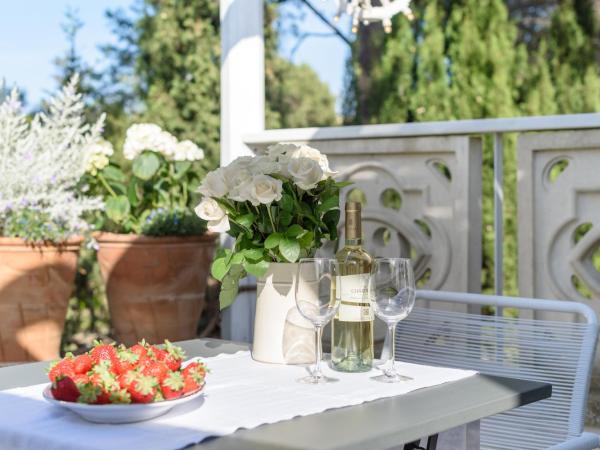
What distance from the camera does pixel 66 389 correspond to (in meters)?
1.33

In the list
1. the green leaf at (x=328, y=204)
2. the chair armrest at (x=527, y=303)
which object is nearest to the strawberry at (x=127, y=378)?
the green leaf at (x=328, y=204)

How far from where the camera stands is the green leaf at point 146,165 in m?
4.15

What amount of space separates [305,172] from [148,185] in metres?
2.61

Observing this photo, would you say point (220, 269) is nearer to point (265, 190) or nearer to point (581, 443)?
point (265, 190)

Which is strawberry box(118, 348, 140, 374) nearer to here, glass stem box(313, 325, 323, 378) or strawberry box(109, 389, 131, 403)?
strawberry box(109, 389, 131, 403)

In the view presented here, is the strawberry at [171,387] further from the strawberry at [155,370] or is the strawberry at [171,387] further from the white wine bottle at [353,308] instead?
the white wine bottle at [353,308]

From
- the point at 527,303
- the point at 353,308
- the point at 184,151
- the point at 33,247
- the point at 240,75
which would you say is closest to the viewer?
the point at 353,308

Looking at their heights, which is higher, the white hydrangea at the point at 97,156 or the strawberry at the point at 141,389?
the white hydrangea at the point at 97,156

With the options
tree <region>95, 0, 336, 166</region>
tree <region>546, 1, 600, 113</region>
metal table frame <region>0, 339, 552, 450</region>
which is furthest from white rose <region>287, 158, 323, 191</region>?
tree <region>546, 1, 600, 113</region>

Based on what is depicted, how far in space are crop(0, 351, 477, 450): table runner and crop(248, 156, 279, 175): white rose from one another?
36cm

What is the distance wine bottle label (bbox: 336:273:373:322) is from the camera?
1680 millimetres

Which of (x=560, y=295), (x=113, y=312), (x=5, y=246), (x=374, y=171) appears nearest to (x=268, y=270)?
(x=560, y=295)

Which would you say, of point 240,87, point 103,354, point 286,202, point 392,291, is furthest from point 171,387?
point 240,87

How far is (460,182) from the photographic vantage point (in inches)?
135
